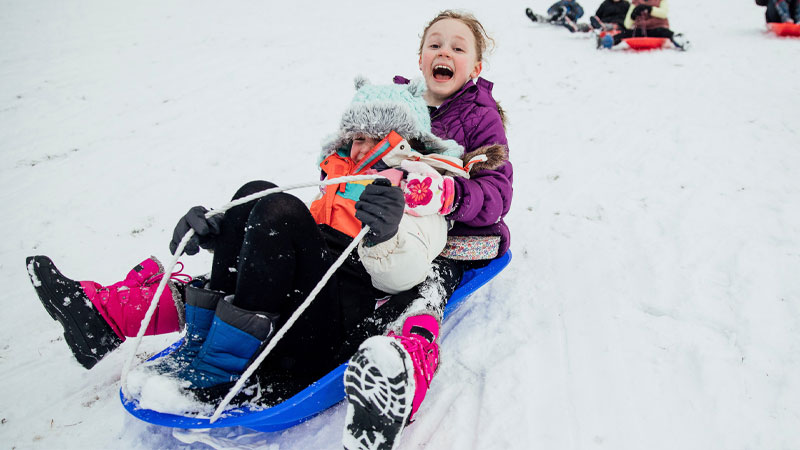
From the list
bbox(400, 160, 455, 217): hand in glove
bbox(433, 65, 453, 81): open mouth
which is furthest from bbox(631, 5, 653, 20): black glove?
bbox(400, 160, 455, 217): hand in glove

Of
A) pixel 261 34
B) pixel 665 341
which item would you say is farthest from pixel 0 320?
pixel 261 34

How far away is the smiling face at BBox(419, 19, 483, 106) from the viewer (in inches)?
98.3

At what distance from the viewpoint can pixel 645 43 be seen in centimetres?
671

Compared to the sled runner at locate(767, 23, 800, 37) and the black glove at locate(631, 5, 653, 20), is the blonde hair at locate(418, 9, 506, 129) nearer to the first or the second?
the black glove at locate(631, 5, 653, 20)

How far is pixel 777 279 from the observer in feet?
7.36

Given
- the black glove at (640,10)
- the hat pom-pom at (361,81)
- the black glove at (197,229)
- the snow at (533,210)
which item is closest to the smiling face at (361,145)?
the hat pom-pom at (361,81)

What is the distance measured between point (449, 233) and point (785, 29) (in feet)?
23.2

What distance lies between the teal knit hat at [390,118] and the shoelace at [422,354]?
0.93 meters

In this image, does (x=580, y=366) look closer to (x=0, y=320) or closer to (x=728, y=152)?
(x=728, y=152)

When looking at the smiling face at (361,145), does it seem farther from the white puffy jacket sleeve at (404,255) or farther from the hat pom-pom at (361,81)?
the white puffy jacket sleeve at (404,255)

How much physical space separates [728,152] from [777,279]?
5.80 ft

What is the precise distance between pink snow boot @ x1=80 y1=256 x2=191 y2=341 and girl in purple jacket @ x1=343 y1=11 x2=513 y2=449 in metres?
0.93

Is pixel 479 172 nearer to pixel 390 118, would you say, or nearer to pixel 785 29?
pixel 390 118

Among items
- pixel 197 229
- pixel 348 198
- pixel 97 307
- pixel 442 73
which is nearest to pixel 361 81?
pixel 442 73
